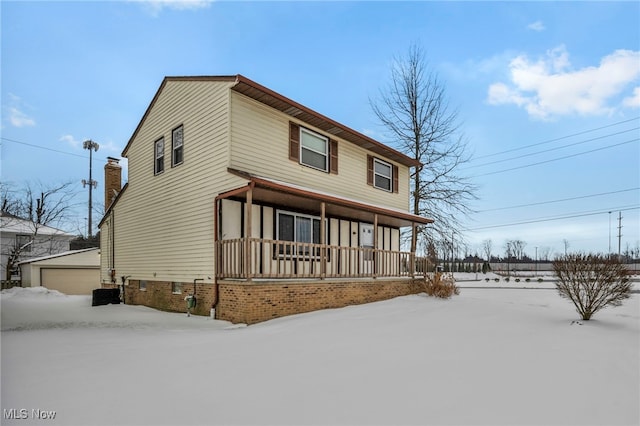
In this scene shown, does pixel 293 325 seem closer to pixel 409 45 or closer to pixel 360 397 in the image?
pixel 360 397

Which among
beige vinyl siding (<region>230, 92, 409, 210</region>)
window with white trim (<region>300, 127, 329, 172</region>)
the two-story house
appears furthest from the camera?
window with white trim (<region>300, 127, 329, 172</region>)

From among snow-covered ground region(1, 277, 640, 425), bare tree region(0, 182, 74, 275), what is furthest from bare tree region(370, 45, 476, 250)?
bare tree region(0, 182, 74, 275)

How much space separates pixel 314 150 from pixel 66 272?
18848 millimetres

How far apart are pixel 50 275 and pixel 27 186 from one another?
47.9ft

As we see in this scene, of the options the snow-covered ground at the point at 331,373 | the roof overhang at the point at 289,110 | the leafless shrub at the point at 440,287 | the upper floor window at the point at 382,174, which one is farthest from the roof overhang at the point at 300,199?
the snow-covered ground at the point at 331,373

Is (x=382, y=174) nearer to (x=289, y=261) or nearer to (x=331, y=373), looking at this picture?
(x=289, y=261)

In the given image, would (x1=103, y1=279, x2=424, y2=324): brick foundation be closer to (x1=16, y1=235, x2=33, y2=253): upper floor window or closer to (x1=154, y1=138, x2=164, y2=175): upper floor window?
(x1=154, y1=138, x2=164, y2=175): upper floor window

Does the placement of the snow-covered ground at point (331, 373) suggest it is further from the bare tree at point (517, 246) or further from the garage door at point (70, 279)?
the bare tree at point (517, 246)

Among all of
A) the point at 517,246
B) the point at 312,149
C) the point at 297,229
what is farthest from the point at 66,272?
the point at 517,246

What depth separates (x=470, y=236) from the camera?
74.4 ft

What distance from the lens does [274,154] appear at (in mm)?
11930

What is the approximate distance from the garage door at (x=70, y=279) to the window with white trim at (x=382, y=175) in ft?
62.6

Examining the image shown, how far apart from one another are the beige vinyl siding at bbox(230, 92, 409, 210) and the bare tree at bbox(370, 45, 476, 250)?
27.4 ft

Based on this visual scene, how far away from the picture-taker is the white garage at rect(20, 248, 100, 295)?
21.5m
